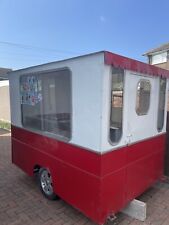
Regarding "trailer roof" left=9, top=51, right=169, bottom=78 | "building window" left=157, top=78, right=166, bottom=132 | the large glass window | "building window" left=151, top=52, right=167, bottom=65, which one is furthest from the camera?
"building window" left=151, top=52, right=167, bottom=65

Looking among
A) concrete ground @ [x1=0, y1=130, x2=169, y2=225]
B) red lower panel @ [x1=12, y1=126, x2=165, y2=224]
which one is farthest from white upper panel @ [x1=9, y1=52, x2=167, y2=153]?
concrete ground @ [x1=0, y1=130, x2=169, y2=225]

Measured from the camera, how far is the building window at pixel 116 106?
2.35 metres

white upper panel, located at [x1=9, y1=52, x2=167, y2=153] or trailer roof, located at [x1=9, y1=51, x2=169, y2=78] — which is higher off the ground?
trailer roof, located at [x1=9, y1=51, x2=169, y2=78]

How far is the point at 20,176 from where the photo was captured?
14.1ft

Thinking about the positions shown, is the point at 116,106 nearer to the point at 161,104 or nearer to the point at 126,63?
the point at 126,63

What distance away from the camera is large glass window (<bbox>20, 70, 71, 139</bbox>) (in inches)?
107

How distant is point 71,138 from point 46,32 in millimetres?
18850

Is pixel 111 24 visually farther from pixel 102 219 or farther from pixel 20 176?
pixel 102 219

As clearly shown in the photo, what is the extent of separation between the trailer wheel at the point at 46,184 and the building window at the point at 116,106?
1462 millimetres

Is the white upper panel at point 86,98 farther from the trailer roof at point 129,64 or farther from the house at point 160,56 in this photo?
the house at point 160,56

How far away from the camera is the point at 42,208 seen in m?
3.07

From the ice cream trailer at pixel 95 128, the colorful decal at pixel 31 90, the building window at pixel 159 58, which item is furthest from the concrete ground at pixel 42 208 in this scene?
the building window at pixel 159 58

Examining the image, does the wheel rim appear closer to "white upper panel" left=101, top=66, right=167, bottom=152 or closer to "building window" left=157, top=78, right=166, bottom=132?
"white upper panel" left=101, top=66, right=167, bottom=152

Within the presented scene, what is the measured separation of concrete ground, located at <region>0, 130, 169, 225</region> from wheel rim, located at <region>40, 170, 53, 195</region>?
5.5 inches
